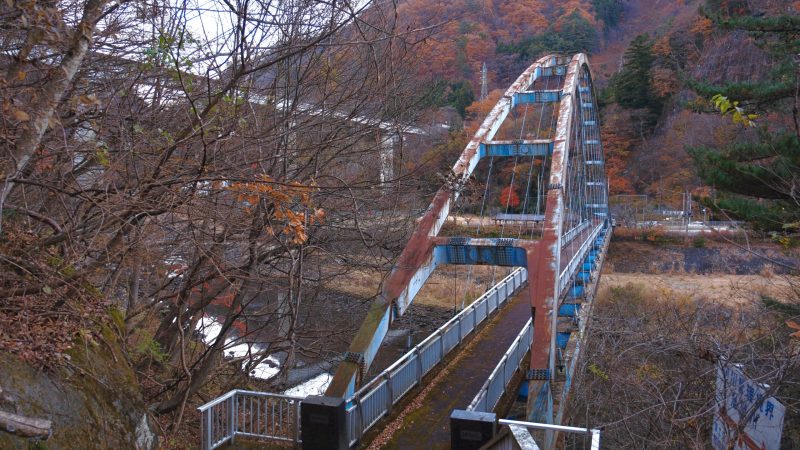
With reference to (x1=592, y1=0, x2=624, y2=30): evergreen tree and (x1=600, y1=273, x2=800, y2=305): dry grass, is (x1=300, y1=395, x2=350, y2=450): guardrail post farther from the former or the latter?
(x1=592, y1=0, x2=624, y2=30): evergreen tree

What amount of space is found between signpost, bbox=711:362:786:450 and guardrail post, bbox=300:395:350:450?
147 inches

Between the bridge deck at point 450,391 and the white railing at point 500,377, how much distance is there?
42cm

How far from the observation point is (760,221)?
1156 centimetres

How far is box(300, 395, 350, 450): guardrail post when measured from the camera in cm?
642

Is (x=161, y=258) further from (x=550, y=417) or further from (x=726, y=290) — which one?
(x=726, y=290)

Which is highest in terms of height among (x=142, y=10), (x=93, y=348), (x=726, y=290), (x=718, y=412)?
Answer: (x=142, y=10)

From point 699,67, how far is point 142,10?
43223 mm

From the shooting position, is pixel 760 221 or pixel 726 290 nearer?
pixel 760 221

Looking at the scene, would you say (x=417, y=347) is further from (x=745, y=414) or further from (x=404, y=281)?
(x=745, y=414)

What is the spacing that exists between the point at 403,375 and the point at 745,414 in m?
4.99

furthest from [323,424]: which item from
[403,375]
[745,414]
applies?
[745,414]

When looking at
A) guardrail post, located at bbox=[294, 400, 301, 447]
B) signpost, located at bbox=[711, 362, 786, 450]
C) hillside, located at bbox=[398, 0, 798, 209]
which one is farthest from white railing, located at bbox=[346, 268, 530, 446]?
hillside, located at bbox=[398, 0, 798, 209]

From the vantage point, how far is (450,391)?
9438 mm

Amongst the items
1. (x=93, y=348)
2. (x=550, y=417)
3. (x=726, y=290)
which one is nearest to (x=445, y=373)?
(x=550, y=417)
